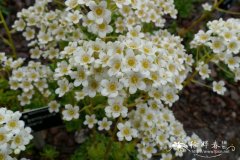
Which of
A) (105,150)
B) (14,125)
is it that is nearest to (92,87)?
(14,125)

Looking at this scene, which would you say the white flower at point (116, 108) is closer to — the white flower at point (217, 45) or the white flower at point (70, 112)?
the white flower at point (70, 112)

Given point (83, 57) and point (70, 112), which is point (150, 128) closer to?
point (70, 112)

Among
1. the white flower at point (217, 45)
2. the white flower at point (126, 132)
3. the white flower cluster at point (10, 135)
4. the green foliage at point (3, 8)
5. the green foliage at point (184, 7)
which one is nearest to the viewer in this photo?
the white flower cluster at point (10, 135)

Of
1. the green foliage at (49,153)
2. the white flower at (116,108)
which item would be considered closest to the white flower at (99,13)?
the white flower at (116,108)

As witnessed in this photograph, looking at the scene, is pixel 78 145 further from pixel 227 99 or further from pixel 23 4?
pixel 23 4

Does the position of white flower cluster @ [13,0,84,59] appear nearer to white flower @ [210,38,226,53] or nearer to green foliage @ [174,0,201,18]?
white flower @ [210,38,226,53]

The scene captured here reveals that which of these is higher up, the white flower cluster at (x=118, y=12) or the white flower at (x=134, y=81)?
the white flower cluster at (x=118, y=12)
